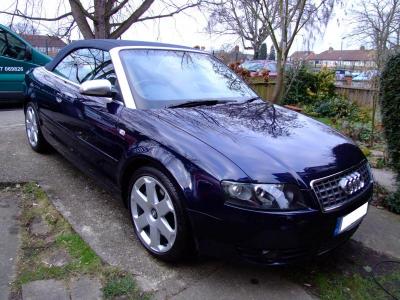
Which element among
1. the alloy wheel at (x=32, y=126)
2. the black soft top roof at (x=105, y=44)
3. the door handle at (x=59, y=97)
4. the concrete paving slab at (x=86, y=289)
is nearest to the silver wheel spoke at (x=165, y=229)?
the concrete paving slab at (x=86, y=289)

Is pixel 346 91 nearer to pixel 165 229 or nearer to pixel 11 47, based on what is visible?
pixel 11 47

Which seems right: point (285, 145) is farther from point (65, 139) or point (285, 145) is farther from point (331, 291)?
point (65, 139)

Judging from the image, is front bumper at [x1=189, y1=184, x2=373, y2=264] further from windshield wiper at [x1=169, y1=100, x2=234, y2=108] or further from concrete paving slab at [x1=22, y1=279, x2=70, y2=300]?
windshield wiper at [x1=169, y1=100, x2=234, y2=108]

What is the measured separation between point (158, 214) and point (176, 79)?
132 centimetres

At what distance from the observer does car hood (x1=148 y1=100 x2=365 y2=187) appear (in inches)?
94.1

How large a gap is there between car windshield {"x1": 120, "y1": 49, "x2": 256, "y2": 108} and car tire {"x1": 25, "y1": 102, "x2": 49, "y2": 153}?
1.98 meters

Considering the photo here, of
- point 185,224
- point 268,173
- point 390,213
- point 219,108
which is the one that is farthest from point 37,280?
point 390,213

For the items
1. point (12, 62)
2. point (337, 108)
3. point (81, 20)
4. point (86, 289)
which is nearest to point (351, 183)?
point (86, 289)

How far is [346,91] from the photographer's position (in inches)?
432

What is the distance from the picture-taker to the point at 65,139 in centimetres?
402

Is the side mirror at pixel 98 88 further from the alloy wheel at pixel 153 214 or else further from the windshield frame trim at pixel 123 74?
the alloy wheel at pixel 153 214

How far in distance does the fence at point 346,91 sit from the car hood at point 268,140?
7374 mm

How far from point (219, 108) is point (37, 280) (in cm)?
185

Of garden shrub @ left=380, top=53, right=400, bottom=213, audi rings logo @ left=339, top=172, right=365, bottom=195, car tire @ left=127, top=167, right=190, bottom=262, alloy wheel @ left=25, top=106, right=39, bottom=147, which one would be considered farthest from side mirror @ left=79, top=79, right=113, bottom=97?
garden shrub @ left=380, top=53, right=400, bottom=213
